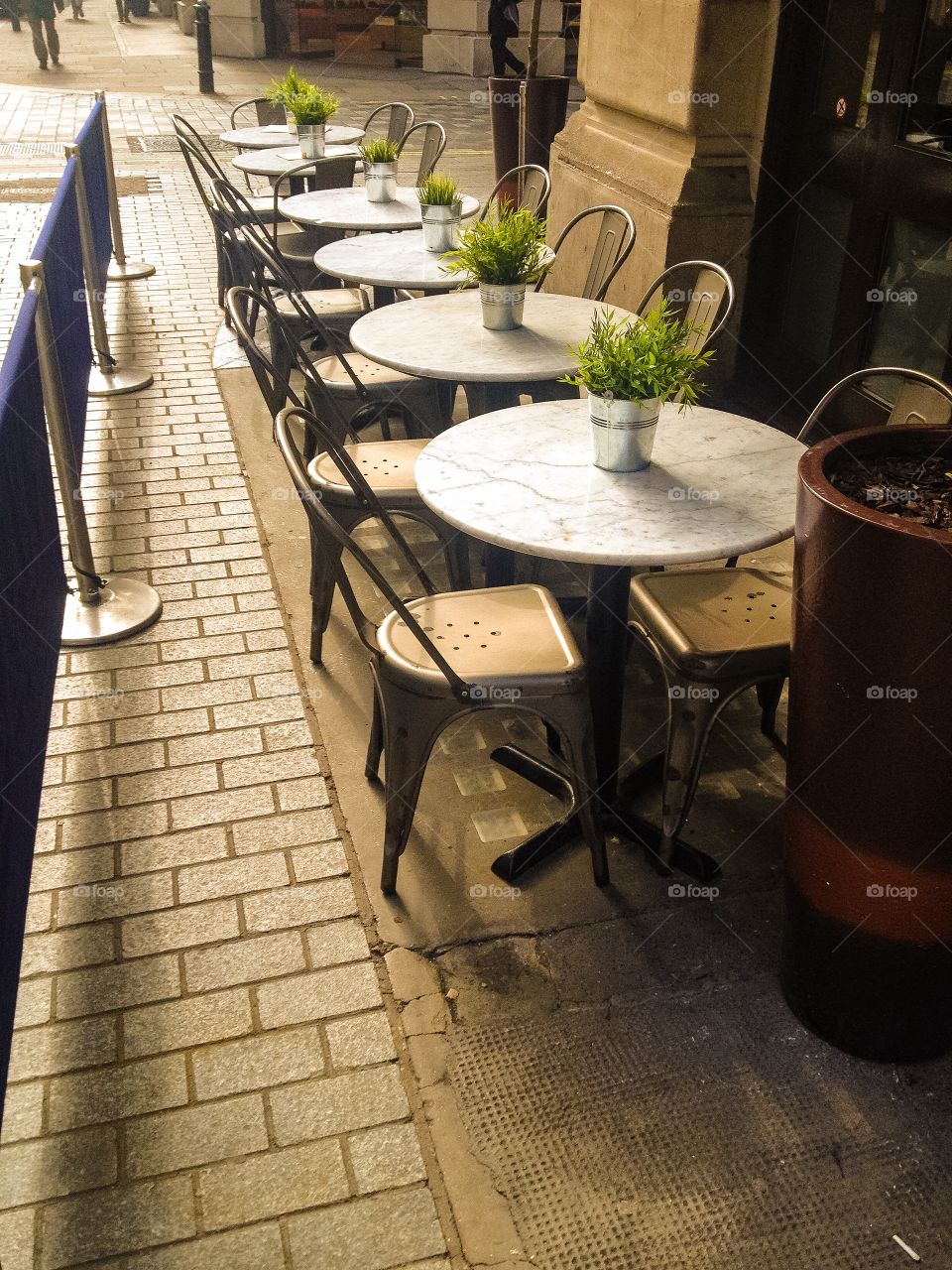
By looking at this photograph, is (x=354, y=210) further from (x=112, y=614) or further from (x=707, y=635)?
(x=707, y=635)

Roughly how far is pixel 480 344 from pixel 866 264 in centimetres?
210

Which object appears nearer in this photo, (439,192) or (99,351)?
(439,192)

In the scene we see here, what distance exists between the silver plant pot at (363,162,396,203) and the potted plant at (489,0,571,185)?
216 cm

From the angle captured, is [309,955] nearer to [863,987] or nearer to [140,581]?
[863,987]

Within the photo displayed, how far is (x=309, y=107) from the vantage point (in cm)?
659

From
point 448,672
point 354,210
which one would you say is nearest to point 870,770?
point 448,672

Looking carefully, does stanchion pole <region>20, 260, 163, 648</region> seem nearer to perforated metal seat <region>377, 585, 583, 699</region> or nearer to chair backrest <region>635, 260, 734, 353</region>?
perforated metal seat <region>377, 585, 583, 699</region>

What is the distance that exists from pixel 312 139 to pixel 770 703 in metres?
4.94

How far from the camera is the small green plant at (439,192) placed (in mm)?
4320

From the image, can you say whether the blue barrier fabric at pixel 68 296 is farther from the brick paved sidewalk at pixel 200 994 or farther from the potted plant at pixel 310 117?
the potted plant at pixel 310 117

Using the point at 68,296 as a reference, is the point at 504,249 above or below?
above

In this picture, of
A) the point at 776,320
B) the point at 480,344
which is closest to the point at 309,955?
the point at 480,344

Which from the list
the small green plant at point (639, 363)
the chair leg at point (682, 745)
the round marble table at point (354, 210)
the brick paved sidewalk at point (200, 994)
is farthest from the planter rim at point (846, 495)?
the round marble table at point (354, 210)

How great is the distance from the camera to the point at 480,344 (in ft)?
11.7
